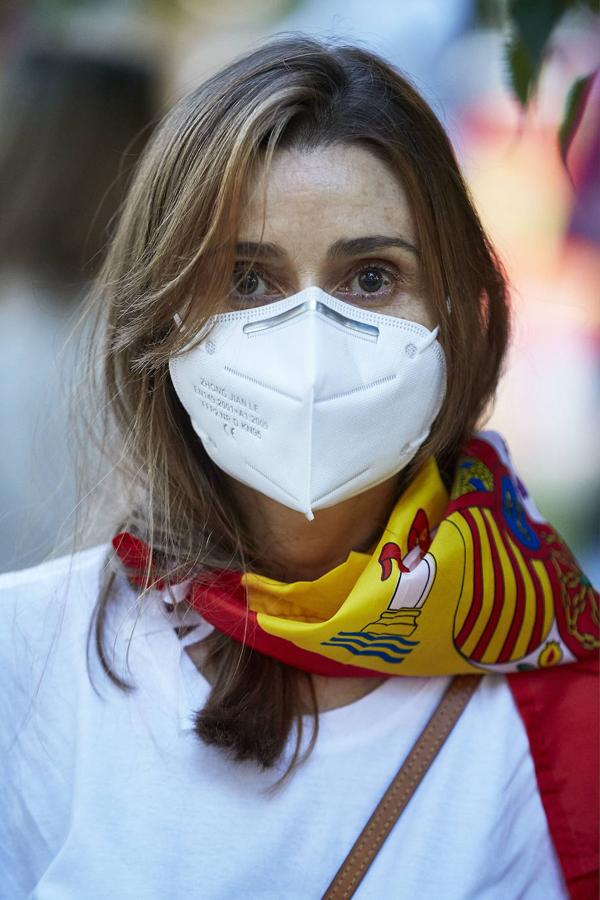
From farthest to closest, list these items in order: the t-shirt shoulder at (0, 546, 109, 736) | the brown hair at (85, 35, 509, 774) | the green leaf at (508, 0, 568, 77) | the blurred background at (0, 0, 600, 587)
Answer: the blurred background at (0, 0, 600, 587) < the t-shirt shoulder at (0, 546, 109, 736) < the brown hair at (85, 35, 509, 774) < the green leaf at (508, 0, 568, 77)

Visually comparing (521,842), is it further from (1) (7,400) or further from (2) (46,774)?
(1) (7,400)

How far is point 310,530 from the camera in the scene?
1.90 m

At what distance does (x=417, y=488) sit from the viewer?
1898mm

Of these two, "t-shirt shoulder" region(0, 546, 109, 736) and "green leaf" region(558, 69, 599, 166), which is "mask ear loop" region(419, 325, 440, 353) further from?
"t-shirt shoulder" region(0, 546, 109, 736)

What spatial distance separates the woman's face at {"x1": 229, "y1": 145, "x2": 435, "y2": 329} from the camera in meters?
1.69

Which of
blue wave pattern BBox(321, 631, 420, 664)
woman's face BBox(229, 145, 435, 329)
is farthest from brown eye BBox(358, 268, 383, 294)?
blue wave pattern BBox(321, 631, 420, 664)

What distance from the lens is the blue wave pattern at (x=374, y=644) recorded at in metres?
1.73

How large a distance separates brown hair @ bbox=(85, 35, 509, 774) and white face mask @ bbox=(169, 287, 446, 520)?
8cm

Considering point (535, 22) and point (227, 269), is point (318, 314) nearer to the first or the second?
point (227, 269)

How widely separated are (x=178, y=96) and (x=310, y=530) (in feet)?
6.25

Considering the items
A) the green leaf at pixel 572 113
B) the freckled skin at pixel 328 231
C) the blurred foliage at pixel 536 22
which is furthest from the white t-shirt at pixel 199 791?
the blurred foliage at pixel 536 22

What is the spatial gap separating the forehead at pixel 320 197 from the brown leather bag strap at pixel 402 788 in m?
0.83

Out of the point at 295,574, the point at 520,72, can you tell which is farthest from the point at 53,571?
the point at 520,72

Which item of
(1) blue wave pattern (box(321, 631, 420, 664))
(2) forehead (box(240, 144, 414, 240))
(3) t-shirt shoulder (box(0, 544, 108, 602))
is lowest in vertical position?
(3) t-shirt shoulder (box(0, 544, 108, 602))
